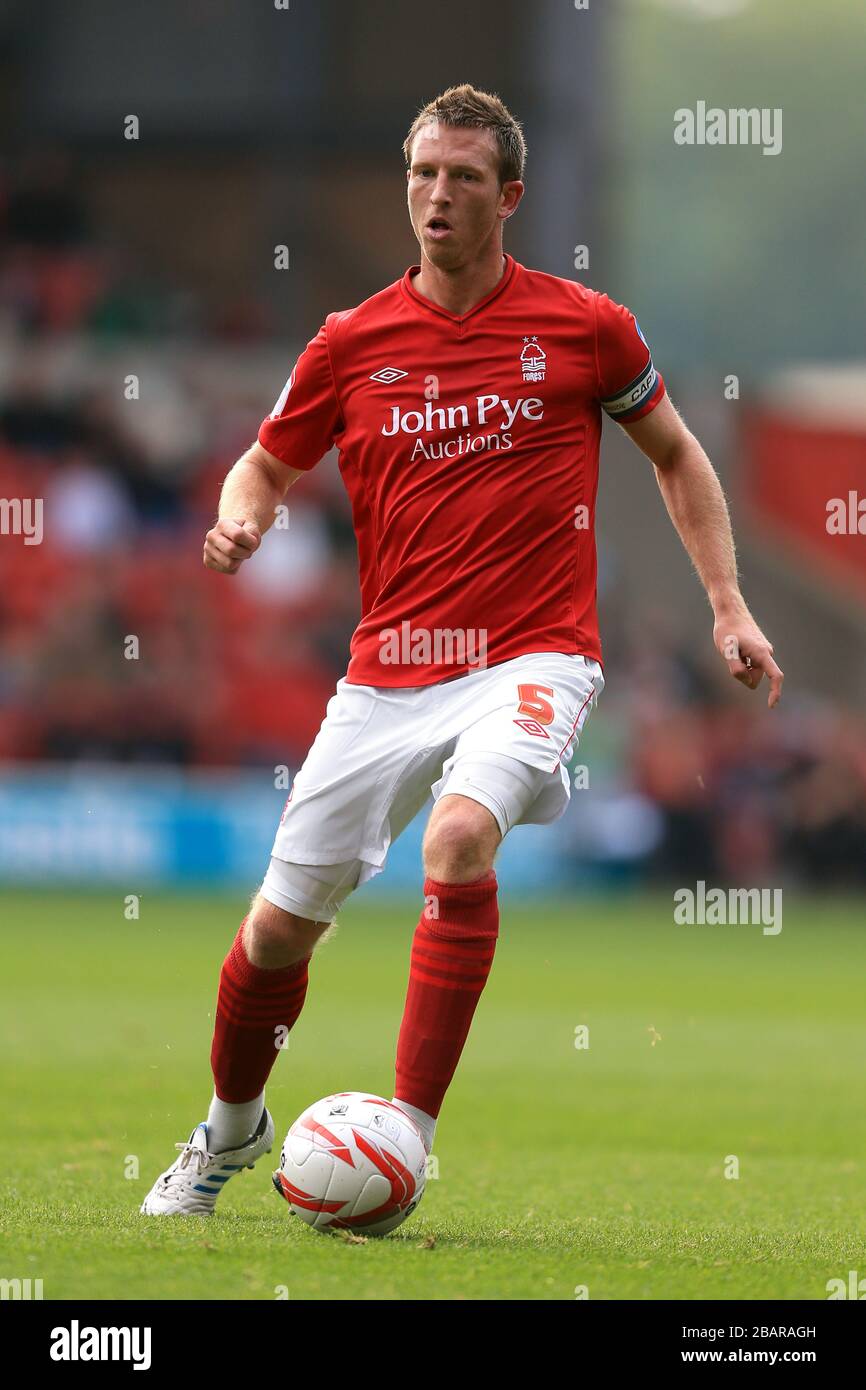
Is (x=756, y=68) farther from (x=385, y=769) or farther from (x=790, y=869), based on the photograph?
(x=385, y=769)

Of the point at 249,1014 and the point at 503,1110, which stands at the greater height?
the point at 249,1014

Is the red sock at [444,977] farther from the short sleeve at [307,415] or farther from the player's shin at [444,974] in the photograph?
the short sleeve at [307,415]

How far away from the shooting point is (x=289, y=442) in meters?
5.59

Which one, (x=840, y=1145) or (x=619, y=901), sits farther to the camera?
(x=619, y=901)

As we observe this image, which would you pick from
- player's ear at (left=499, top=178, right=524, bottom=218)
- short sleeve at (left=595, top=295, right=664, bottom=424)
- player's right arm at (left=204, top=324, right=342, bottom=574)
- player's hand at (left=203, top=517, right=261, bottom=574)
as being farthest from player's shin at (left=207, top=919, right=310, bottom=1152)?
player's ear at (left=499, top=178, right=524, bottom=218)

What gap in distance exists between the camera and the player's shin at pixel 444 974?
484 centimetres

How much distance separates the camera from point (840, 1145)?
23.5ft

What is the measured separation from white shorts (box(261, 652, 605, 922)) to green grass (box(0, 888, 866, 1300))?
88 centimetres

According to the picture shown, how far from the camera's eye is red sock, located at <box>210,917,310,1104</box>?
5.34 metres

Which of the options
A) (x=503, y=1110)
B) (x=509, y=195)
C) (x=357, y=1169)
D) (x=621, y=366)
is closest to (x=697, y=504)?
(x=621, y=366)

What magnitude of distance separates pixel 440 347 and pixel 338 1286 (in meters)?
2.41

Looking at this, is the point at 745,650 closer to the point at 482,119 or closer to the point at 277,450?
the point at 277,450

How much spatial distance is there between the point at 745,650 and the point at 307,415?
1325 mm

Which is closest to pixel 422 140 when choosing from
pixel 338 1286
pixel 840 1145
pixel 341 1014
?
pixel 338 1286
